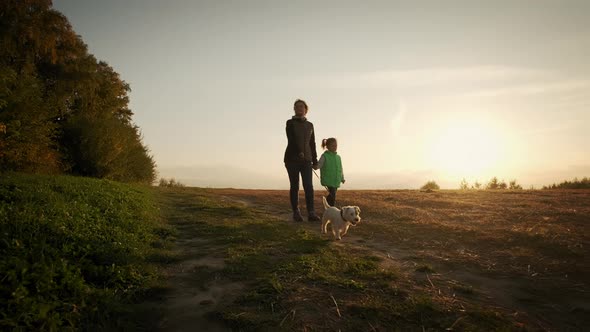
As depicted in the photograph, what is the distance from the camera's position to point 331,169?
912cm

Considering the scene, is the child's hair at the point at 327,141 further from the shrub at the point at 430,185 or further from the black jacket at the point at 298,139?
the shrub at the point at 430,185

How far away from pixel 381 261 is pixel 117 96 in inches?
1082

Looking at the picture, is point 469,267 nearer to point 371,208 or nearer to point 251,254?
point 251,254

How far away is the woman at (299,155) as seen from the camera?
9062mm

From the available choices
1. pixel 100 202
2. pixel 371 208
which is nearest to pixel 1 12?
pixel 100 202

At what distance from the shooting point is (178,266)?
482cm

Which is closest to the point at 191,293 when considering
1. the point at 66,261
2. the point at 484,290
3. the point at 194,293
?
the point at 194,293

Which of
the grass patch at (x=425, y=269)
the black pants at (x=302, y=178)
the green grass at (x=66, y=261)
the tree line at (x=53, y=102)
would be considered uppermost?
the tree line at (x=53, y=102)

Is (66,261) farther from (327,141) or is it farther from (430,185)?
(430,185)

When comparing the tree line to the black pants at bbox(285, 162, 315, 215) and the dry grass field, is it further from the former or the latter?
the black pants at bbox(285, 162, 315, 215)

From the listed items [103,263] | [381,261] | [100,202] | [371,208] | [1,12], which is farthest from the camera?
[1,12]

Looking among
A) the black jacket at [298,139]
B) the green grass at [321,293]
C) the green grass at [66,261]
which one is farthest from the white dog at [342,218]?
the green grass at [66,261]

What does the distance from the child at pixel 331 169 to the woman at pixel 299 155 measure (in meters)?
0.38

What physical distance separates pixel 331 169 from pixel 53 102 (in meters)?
17.5
